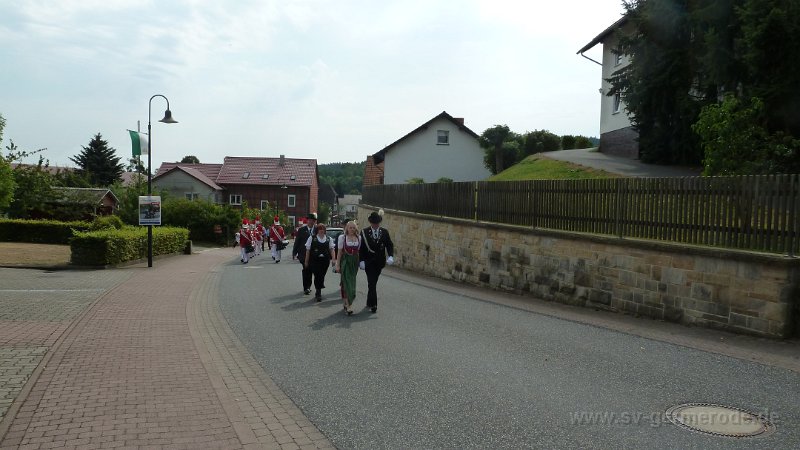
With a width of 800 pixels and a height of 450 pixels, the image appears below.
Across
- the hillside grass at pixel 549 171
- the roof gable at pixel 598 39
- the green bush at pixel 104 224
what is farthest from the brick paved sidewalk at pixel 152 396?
the roof gable at pixel 598 39

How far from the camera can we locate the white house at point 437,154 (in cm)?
5175

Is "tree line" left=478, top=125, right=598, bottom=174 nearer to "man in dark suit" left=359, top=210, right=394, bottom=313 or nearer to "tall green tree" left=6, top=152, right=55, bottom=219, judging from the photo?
"tall green tree" left=6, top=152, right=55, bottom=219

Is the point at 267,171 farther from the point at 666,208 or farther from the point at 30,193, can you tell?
the point at 666,208

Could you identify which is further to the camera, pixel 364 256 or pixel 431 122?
pixel 431 122

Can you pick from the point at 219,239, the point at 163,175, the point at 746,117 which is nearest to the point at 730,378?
the point at 746,117

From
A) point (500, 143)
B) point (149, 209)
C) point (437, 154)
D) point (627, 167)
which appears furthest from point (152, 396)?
point (437, 154)

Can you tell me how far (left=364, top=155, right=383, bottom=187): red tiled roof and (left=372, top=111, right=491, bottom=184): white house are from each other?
6129 millimetres

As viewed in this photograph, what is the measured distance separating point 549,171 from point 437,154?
83.9ft

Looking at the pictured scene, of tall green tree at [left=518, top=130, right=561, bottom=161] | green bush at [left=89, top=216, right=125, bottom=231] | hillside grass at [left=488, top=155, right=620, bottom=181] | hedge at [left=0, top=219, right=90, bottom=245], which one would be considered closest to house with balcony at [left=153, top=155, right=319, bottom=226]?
tall green tree at [left=518, top=130, right=561, bottom=161]

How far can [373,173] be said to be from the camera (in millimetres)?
60906

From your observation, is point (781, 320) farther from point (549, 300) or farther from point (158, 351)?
point (158, 351)

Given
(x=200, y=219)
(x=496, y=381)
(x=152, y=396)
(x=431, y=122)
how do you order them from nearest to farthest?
1. (x=152, y=396)
2. (x=496, y=381)
3. (x=200, y=219)
4. (x=431, y=122)

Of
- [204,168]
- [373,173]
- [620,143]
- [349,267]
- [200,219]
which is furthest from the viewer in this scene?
[204,168]

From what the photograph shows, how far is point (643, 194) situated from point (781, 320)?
Result: 3.38m
